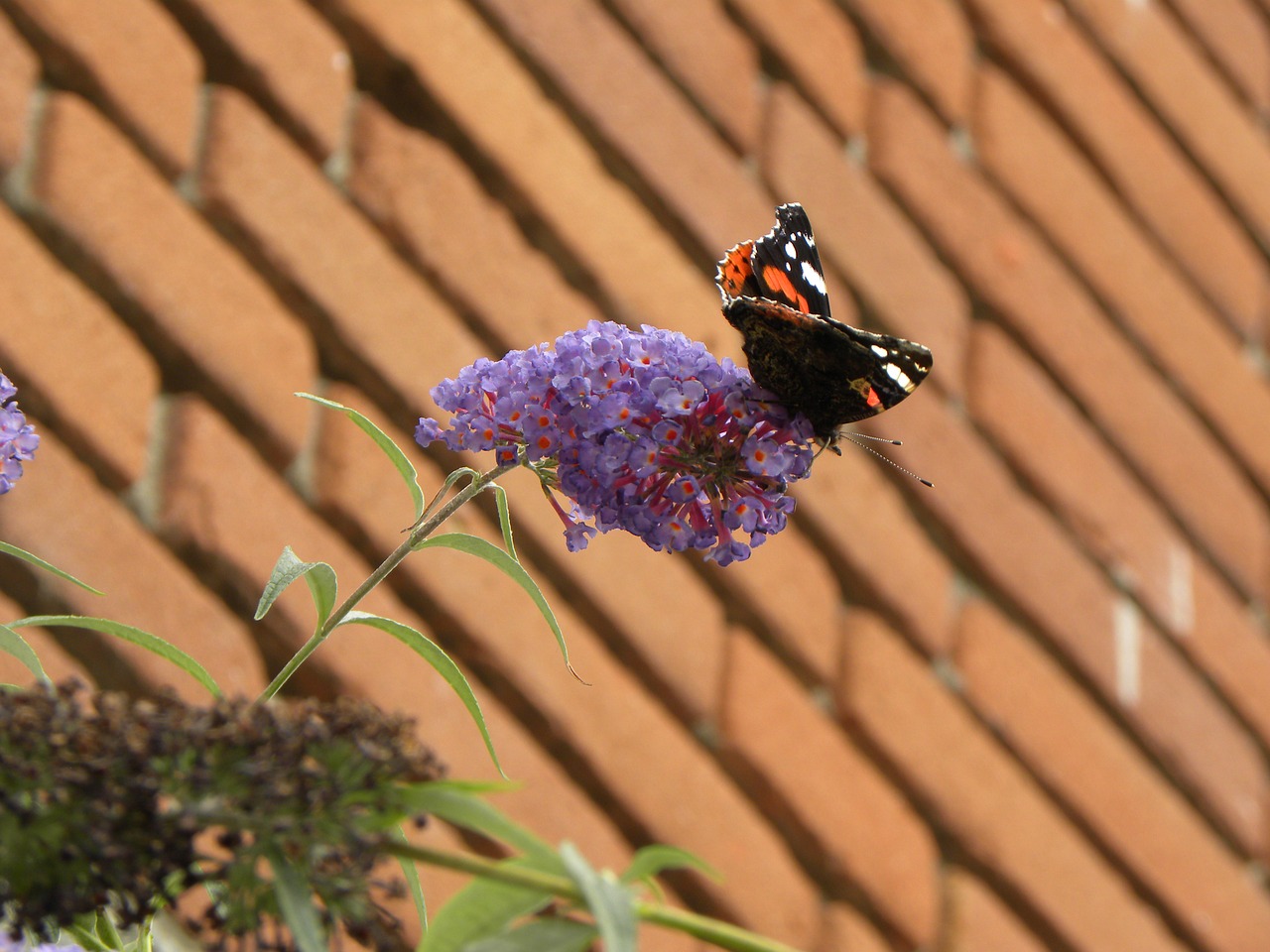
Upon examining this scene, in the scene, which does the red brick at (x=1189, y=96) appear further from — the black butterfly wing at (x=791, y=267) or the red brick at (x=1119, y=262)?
the black butterfly wing at (x=791, y=267)

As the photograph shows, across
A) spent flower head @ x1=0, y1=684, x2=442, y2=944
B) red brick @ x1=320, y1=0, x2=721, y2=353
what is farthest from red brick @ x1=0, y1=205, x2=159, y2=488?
spent flower head @ x1=0, y1=684, x2=442, y2=944

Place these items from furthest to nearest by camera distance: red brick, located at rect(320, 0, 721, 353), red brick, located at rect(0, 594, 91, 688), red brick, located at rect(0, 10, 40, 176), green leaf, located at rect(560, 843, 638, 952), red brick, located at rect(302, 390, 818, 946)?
red brick, located at rect(320, 0, 721, 353), red brick, located at rect(302, 390, 818, 946), red brick, located at rect(0, 10, 40, 176), red brick, located at rect(0, 594, 91, 688), green leaf, located at rect(560, 843, 638, 952)

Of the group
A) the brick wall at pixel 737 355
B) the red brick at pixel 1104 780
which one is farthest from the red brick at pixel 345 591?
the red brick at pixel 1104 780

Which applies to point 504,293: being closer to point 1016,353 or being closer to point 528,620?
point 528,620

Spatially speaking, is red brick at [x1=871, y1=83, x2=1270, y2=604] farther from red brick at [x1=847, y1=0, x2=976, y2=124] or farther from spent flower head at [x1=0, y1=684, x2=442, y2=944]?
spent flower head at [x1=0, y1=684, x2=442, y2=944]

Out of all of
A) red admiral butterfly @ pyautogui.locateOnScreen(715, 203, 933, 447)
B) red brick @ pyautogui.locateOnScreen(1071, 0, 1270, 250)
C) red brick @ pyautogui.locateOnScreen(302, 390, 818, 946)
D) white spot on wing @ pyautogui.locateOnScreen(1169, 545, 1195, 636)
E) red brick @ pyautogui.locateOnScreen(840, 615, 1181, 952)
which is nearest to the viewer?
red admiral butterfly @ pyautogui.locateOnScreen(715, 203, 933, 447)

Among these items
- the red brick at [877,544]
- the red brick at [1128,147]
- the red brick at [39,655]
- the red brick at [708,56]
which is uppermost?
the red brick at [1128,147]

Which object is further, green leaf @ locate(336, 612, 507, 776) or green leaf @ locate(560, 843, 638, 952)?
green leaf @ locate(336, 612, 507, 776)

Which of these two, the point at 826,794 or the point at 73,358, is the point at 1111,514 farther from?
the point at 73,358

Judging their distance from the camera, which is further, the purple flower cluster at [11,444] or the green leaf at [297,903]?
the purple flower cluster at [11,444]
